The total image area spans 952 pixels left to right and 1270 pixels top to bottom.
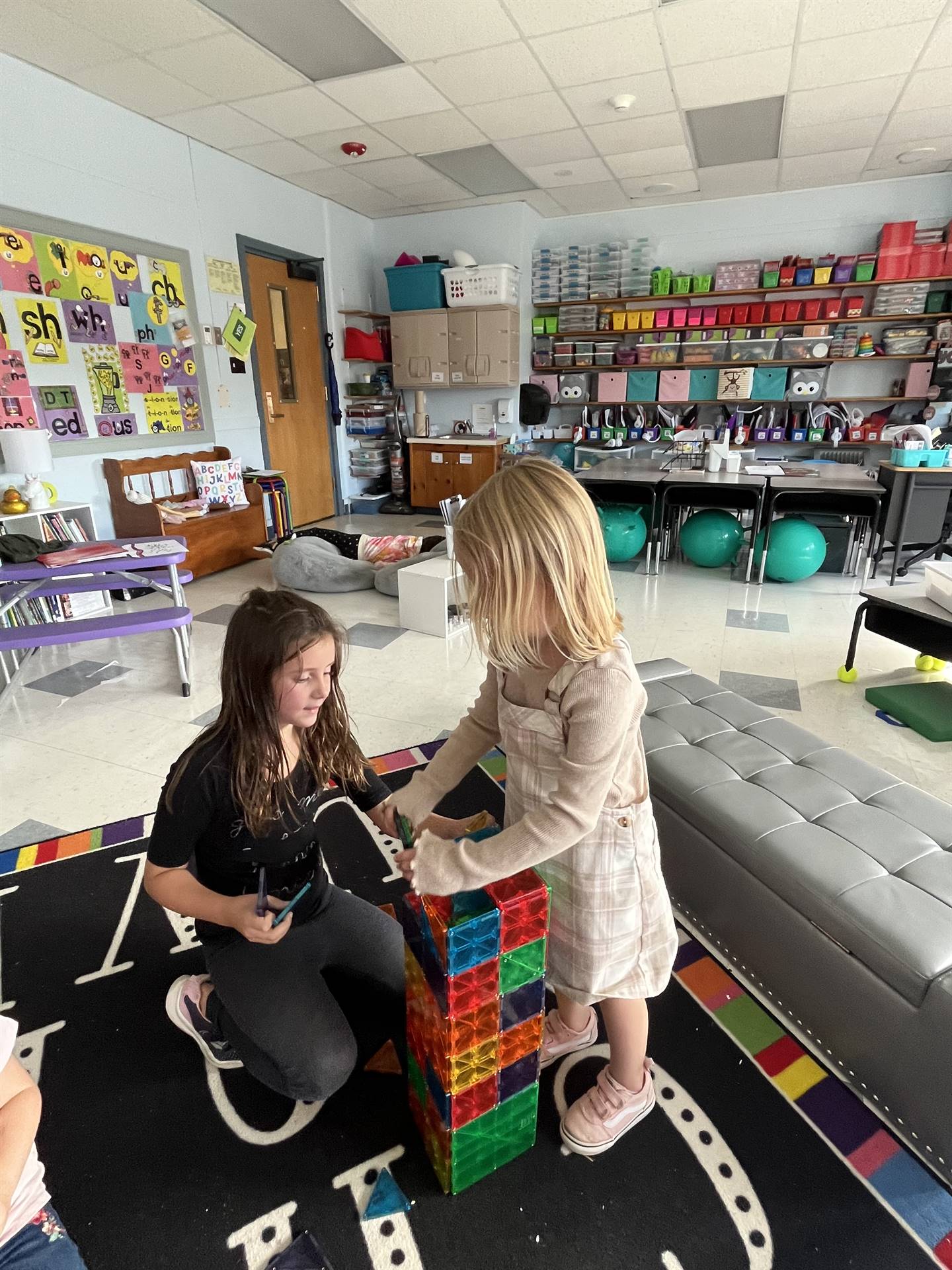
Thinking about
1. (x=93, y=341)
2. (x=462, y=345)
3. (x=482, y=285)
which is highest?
(x=482, y=285)

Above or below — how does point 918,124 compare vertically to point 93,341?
above

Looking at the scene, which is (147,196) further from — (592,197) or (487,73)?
(592,197)

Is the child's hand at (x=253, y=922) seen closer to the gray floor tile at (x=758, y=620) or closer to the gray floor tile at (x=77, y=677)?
the gray floor tile at (x=77, y=677)

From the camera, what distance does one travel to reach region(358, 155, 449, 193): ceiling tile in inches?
201

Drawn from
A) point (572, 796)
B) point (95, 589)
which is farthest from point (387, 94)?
point (572, 796)

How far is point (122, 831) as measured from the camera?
2.00 meters

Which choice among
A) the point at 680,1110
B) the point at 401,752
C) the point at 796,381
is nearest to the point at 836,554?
the point at 796,381

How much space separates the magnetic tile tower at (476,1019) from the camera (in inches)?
37.1

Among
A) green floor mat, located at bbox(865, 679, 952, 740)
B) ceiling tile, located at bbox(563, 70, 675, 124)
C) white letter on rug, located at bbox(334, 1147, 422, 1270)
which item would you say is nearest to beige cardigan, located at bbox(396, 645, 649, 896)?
white letter on rug, located at bbox(334, 1147, 422, 1270)

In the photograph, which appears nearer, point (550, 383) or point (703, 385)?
point (703, 385)

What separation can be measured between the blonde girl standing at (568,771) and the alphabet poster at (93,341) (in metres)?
3.98

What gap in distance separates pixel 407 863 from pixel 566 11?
382 centimetres

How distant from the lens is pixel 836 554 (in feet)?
15.5

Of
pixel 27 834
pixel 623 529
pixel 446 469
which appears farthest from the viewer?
pixel 446 469
